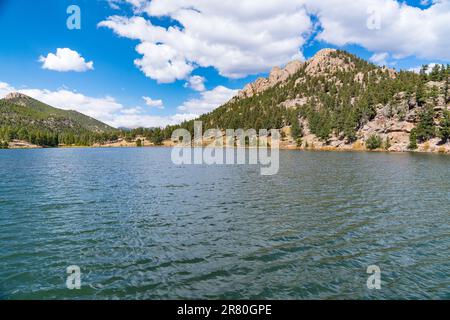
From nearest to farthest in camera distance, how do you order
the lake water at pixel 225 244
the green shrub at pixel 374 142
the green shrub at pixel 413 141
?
1. the lake water at pixel 225 244
2. the green shrub at pixel 413 141
3. the green shrub at pixel 374 142

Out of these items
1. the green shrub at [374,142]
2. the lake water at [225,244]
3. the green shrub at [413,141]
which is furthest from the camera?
the green shrub at [374,142]

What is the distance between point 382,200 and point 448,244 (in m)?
16.0

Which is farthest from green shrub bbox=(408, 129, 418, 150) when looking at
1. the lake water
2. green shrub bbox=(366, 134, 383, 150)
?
the lake water

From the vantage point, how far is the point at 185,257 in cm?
2095

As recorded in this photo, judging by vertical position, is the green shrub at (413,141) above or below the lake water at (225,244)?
above

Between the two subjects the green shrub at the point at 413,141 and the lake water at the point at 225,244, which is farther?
the green shrub at the point at 413,141

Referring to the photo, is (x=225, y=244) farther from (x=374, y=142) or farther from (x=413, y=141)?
(x=374, y=142)

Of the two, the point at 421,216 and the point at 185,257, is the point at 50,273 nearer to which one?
the point at 185,257

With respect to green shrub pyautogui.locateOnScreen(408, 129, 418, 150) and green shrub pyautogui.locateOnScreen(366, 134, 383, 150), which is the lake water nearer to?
green shrub pyautogui.locateOnScreen(408, 129, 418, 150)

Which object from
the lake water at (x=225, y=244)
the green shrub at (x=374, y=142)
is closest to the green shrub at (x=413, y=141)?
the green shrub at (x=374, y=142)

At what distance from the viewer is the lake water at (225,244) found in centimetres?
1691

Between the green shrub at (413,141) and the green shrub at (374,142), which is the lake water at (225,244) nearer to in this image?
the green shrub at (413,141)
